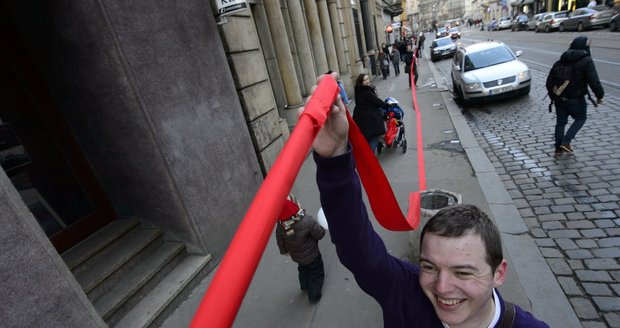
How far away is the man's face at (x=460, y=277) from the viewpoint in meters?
1.34

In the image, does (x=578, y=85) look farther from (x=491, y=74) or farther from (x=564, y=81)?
(x=491, y=74)

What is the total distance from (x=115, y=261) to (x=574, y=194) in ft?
20.6

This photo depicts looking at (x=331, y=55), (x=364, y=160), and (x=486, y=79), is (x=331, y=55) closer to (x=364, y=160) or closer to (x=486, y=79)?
(x=486, y=79)

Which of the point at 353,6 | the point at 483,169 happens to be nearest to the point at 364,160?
the point at 483,169

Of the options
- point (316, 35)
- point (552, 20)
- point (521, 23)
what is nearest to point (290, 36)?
point (316, 35)

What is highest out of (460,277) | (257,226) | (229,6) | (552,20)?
(229,6)

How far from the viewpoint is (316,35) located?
10766 mm

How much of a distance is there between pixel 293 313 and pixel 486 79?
9191 millimetres

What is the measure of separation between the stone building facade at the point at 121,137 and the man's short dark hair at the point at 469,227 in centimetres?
291

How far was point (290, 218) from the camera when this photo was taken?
3150 mm

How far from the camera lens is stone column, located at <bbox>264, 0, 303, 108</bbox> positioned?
7781 mm

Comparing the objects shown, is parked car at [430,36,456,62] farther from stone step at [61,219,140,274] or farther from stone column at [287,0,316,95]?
stone step at [61,219,140,274]

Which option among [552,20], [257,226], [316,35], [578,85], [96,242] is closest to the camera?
[257,226]

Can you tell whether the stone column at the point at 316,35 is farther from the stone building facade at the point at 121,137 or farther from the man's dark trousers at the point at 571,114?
the man's dark trousers at the point at 571,114
